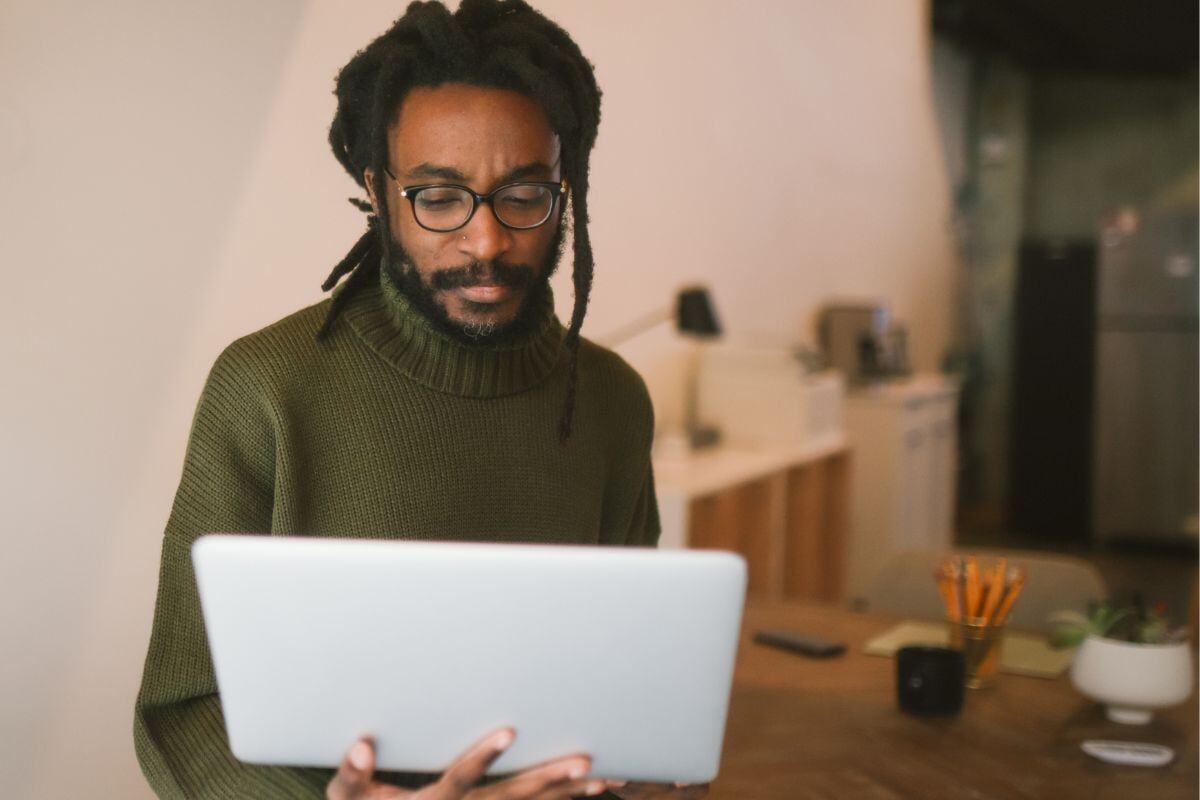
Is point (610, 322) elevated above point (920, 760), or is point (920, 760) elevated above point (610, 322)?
point (610, 322)

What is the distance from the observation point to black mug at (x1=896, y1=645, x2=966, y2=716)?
1665 mm

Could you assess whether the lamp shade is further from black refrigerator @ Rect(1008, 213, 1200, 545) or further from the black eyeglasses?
black refrigerator @ Rect(1008, 213, 1200, 545)

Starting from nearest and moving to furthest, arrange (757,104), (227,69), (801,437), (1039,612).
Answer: (227,69)
(1039,612)
(801,437)
(757,104)

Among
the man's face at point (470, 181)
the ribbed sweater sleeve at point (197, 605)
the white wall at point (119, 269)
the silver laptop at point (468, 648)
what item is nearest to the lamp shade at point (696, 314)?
the white wall at point (119, 269)

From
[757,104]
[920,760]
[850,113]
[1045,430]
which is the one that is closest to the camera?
[920,760]

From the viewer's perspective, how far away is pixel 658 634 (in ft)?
3.20

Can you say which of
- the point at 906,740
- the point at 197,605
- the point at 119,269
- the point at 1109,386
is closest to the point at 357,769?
the point at 197,605

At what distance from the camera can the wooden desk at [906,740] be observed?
4.73ft

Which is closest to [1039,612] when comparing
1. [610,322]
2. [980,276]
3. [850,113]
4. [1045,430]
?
[610,322]

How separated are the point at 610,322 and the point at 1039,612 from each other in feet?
4.87

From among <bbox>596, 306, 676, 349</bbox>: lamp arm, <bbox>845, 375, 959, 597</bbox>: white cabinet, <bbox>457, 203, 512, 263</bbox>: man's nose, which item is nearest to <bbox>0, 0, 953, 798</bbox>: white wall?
<bbox>457, 203, 512, 263</bbox>: man's nose

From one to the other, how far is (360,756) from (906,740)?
85 centimetres

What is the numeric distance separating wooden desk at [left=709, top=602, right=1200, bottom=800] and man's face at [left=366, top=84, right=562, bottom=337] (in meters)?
0.64

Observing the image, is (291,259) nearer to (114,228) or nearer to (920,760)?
(114,228)
